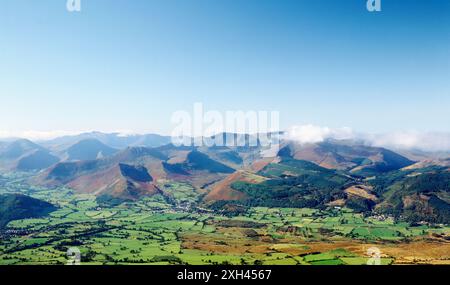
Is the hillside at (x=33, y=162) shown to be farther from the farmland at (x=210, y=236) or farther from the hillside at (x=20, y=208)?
the hillside at (x=20, y=208)

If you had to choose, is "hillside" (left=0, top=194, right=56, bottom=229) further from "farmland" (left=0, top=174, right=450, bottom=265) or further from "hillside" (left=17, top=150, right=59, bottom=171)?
"hillside" (left=17, top=150, right=59, bottom=171)

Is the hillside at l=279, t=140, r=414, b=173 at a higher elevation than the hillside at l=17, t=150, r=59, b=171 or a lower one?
higher

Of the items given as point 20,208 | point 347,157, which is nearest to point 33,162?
point 20,208

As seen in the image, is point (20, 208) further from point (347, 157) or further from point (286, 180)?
point (347, 157)

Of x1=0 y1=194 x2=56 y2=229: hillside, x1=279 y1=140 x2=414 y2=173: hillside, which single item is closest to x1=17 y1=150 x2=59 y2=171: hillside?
x1=0 y1=194 x2=56 y2=229: hillside

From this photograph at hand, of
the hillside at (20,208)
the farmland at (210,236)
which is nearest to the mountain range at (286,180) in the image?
the farmland at (210,236)

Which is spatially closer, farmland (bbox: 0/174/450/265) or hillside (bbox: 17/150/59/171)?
farmland (bbox: 0/174/450/265)

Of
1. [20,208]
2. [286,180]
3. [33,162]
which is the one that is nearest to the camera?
[20,208]
